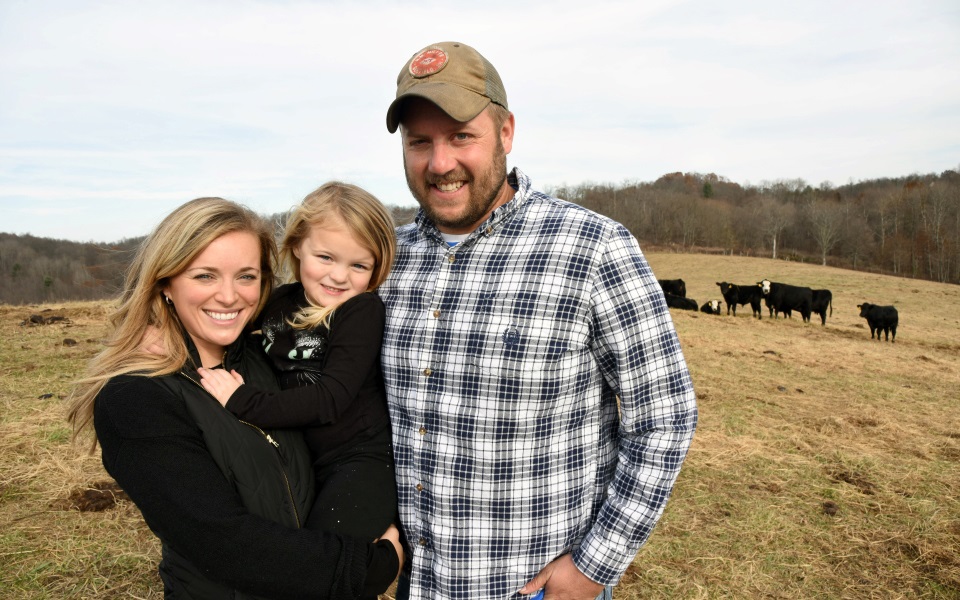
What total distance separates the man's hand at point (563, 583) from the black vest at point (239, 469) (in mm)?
869

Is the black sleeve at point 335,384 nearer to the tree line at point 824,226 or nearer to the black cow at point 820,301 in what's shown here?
the black cow at point 820,301

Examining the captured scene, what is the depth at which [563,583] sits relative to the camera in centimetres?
209

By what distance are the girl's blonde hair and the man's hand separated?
126cm

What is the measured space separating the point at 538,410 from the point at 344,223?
3.77 feet

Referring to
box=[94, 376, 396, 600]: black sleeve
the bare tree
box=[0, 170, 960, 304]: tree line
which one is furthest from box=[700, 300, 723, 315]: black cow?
the bare tree

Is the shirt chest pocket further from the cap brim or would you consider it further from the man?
the cap brim

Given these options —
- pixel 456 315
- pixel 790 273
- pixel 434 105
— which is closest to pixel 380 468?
pixel 456 315

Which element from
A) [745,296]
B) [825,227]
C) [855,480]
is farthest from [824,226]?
[855,480]

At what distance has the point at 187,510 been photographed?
5.29 feet

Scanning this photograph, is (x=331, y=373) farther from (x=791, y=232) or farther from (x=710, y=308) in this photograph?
(x=791, y=232)

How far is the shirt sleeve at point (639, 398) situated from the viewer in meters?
1.97

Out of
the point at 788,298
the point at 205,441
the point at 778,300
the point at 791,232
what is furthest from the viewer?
the point at 791,232

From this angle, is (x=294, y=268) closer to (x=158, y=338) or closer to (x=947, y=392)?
(x=158, y=338)

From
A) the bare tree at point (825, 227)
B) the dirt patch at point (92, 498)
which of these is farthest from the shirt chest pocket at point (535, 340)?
the bare tree at point (825, 227)
